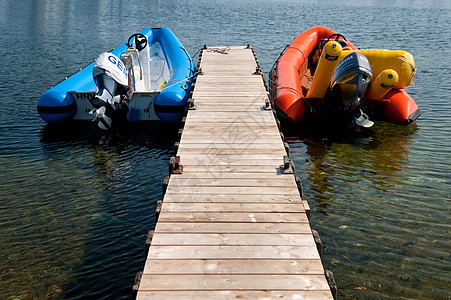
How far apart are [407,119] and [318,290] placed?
800cm

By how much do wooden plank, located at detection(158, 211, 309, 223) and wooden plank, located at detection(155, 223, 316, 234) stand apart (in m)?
0.06

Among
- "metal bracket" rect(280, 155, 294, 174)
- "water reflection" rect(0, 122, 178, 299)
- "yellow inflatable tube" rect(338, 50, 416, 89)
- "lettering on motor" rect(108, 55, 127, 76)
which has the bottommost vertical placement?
"water reflection" rect(0, 122, 178, 299)

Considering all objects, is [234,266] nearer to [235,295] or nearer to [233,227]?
[235,295]

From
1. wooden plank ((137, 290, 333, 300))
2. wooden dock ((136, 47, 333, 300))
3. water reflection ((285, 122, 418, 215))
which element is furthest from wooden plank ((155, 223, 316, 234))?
water reflection ((285, 122, 418, 215))

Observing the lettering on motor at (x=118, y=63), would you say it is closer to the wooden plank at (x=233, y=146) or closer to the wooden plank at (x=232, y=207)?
the wooden plank at (x=233, y=146)

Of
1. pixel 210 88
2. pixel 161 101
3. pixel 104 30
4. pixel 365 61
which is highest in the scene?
pixel 365 61

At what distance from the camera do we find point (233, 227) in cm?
462

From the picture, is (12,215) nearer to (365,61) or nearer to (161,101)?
(161,101)

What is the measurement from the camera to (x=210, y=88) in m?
9.77

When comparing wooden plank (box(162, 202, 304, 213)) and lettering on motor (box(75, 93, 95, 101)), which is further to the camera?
lettering on motor (box(75, 93, 95, 101))

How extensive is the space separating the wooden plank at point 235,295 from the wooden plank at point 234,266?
261mm

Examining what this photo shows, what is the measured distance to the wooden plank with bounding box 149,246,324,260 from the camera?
4105 millimetres

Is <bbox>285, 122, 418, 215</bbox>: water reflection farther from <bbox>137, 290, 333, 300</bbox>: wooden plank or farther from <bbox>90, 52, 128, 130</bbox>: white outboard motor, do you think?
<bbox>90, 52, 128, 130</bbox>: white outboard motor

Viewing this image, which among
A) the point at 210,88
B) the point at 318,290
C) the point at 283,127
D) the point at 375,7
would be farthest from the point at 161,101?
the point at 375,7
